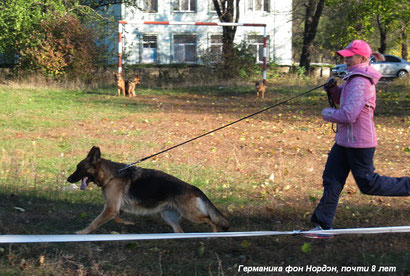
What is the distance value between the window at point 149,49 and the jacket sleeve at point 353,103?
1397 inches

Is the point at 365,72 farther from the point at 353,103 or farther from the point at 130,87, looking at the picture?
the point at 130,87

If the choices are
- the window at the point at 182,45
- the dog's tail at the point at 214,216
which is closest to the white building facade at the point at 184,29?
the window at the point at 182,45

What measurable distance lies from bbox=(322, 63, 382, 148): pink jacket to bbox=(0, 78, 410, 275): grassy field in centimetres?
101

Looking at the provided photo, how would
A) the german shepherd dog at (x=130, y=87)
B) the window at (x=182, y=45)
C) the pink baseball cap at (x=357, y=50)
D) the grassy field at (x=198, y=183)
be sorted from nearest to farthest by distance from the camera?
the grassy field at (x=198, y=183)
the pink baseball cap at (x=357, y=50)
the german shepherd dog at (x=130, y=87)
the window at (x=182, y=45)

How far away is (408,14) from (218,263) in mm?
25067

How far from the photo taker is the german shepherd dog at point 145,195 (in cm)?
494

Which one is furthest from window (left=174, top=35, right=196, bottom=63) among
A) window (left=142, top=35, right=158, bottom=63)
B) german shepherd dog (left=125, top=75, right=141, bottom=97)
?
german shepherd dog (left=125, top=75, right=141, bottom=97)

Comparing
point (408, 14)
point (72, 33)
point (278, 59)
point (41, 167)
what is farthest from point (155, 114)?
point (278, 59)

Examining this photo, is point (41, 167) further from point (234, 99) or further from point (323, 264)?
point (234, 99)

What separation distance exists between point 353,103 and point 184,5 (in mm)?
36190

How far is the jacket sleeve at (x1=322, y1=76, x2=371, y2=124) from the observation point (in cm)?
441

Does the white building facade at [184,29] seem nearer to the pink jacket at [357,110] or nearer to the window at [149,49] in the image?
the window at [149,49]

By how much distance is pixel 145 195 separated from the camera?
4988 millimetres

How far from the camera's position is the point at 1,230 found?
5.09 m
